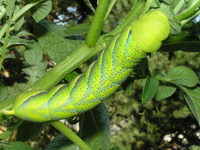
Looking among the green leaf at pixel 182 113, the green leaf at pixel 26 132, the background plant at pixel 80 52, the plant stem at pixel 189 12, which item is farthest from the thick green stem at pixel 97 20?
the green leaf at pixel 182 113

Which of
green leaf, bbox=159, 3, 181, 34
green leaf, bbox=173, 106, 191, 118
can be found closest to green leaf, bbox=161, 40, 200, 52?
green leaf, bbox=159, 3, 181, 34

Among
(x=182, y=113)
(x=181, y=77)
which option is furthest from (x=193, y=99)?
(x=182, y=113)

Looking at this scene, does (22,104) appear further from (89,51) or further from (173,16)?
(173,16)

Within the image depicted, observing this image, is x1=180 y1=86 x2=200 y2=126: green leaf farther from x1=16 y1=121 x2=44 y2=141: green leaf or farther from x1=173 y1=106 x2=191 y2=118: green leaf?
x1=173 y1=106 x2=191 y2=118: green leaf

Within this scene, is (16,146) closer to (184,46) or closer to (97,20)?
(97,20)

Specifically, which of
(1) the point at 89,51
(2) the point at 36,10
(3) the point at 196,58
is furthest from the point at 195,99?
(3) the point at 196,58
